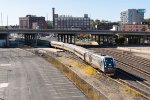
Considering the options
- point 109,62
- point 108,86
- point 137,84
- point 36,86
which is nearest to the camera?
point 36,86

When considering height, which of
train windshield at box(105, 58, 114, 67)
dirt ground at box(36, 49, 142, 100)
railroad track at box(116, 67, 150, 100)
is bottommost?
railroad track at box(116, 67, 150, 100)

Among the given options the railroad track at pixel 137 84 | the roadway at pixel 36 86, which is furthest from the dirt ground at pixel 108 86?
the roadway at pixel 36 86

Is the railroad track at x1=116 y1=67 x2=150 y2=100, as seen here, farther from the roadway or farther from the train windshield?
the roadway

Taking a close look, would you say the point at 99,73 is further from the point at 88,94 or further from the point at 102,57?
the point at 88,94

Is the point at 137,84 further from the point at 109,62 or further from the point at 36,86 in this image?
the point at 36,86

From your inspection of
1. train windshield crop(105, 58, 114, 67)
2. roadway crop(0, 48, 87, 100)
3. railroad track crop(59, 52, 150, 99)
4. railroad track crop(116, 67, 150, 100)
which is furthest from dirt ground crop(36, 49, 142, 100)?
roadway crop(0, 48, 87, 100)

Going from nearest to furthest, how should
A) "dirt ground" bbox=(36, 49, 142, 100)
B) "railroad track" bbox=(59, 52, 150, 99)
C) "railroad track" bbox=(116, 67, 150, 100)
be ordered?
"dirt ground" bbox=(36, 49, 142, 100), "railroad track" bbox=(116, 67, 150, 100), "railroad track" bbox=(59, 52, 150, 99)

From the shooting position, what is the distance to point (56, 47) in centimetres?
13362

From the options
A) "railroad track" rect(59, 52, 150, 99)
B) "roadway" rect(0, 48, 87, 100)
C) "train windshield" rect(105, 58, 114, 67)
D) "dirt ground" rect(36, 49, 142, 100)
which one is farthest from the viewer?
"train windshield" rect(105, 58, 114, 67)

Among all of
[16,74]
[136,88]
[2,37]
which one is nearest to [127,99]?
[136,88]

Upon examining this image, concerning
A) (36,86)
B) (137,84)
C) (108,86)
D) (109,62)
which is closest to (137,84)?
(137,84)

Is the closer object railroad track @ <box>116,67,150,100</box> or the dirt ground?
the dirt ground

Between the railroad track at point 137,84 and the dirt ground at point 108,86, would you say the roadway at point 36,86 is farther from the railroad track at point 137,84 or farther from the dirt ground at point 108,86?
the railroad track at point 137,84

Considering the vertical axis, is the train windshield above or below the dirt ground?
above
